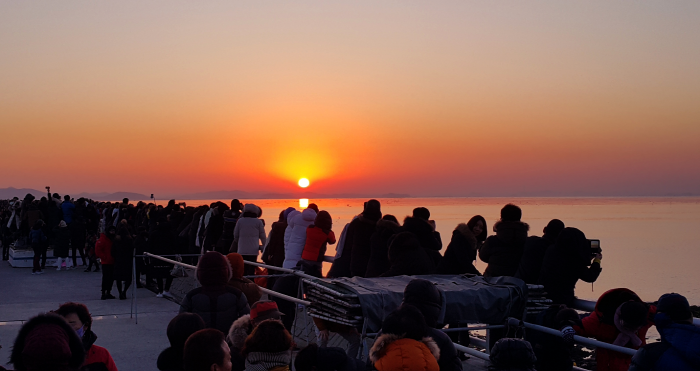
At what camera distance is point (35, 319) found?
3.12 meters

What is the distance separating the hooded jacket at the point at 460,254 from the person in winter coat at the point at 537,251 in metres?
0.82

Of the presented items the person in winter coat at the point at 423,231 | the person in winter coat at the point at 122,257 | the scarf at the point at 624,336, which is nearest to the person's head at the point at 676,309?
the scarf at the point at 624,336

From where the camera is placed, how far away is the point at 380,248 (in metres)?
8.23

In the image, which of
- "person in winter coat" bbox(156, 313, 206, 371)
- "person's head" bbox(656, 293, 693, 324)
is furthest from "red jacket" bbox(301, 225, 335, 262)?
"person's head" bbox(656, 293, 693, 324)

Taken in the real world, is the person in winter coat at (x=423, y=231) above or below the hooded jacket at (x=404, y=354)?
above

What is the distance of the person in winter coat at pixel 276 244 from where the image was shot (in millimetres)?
10906

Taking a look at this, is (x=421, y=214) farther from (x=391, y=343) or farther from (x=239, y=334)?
(x=391, y=343)

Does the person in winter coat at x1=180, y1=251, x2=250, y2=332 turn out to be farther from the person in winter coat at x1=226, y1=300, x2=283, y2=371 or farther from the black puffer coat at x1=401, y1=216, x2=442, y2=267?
the black puffer coat at x1=401, y1=216, x2=442, y2=267

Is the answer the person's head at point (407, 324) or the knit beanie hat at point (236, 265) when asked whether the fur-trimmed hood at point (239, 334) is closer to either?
the person's head at point (407, 324)

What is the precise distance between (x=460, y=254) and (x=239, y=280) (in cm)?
274

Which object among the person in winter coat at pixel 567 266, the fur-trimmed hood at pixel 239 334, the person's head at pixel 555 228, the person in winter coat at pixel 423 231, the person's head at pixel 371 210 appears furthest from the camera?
the person's head at pixel 371 210

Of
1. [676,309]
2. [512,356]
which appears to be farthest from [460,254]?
[512,356]

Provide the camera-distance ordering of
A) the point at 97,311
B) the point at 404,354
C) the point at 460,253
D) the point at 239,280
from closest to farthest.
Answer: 1. the point at 404,354
2. the point at 239,280
3. the point at 460,253
4. the point at 97,311

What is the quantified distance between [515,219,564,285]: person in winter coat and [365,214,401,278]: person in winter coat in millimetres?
1713
